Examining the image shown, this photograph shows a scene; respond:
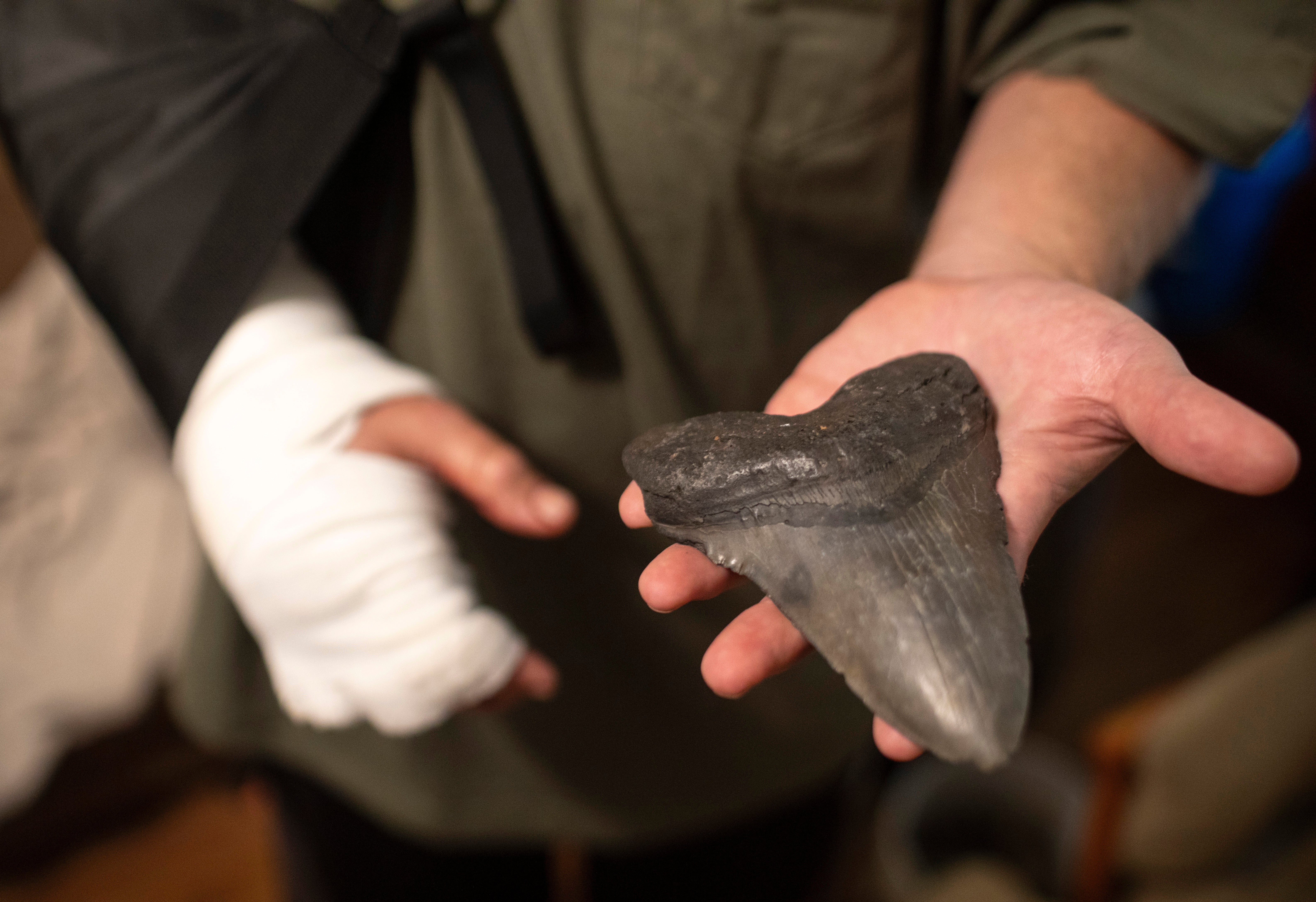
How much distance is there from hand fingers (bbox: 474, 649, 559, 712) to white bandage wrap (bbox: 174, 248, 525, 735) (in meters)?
0.02

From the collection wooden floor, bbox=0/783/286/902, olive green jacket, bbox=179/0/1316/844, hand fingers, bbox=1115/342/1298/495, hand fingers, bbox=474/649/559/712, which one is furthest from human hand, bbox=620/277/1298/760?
wooden floor, bbox=0/783/286/902

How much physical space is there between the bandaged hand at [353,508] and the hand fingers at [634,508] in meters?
0.06

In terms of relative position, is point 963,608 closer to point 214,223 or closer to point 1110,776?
point 214,223

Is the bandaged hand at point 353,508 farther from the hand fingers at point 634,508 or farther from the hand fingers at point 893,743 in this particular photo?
the hand fingers at point 893,743

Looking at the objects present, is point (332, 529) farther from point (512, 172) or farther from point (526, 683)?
point (512, 172)

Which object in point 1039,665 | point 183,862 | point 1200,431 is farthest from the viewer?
point 183,862

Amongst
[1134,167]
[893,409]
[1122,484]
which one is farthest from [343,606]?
[1122,484]

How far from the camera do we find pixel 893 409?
2.36ft

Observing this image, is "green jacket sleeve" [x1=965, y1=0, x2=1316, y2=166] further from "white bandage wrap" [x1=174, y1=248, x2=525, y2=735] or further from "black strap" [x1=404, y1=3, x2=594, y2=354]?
"white bandage wrap" [x1=174, y1=248, x2=525, y2=735]

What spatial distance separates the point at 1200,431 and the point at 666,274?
543mm

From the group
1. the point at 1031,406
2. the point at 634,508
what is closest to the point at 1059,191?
the point at 1031,406

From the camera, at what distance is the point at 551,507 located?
78cm

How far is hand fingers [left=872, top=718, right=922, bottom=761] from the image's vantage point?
60 cm

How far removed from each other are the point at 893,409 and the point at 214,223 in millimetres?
654
